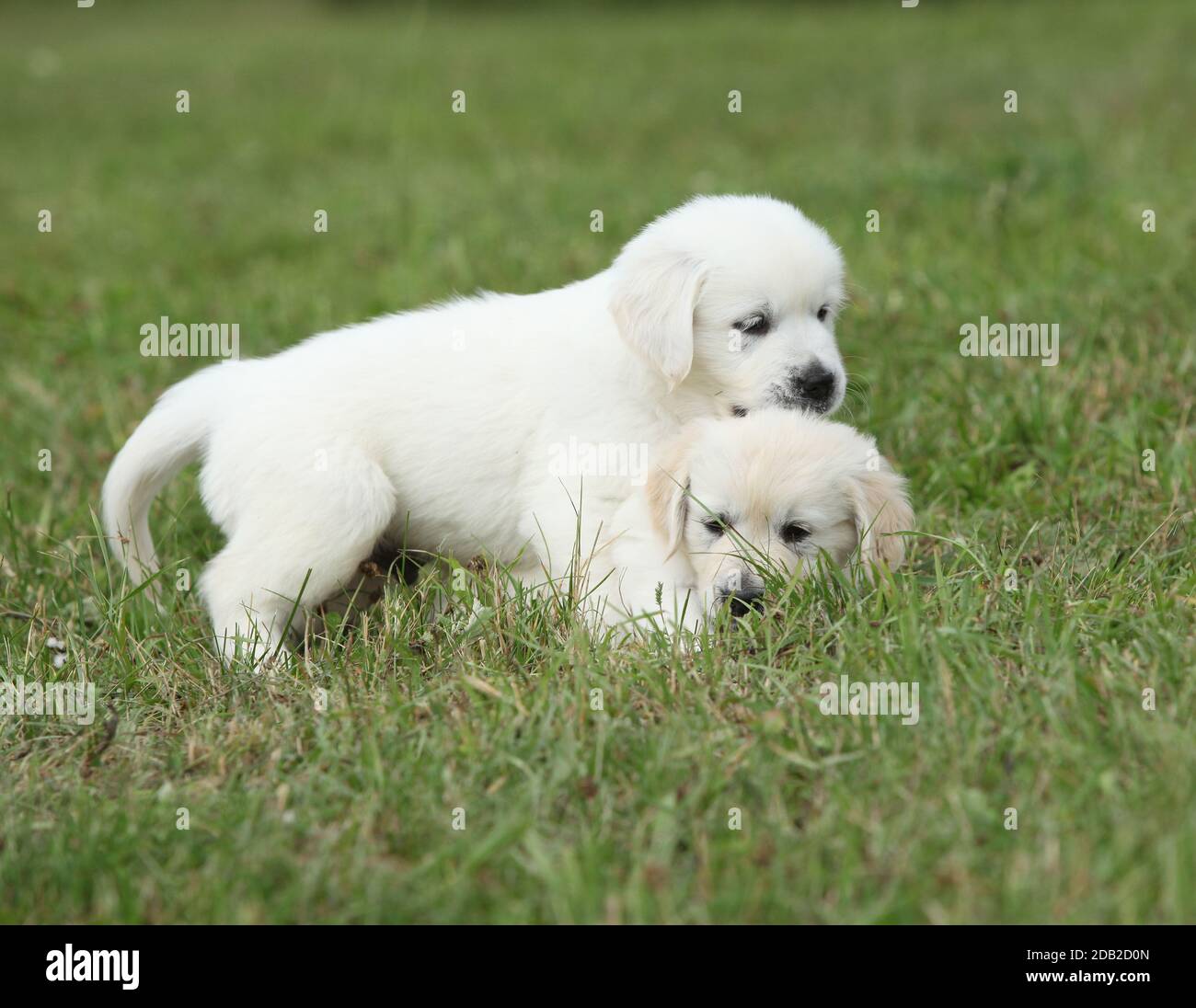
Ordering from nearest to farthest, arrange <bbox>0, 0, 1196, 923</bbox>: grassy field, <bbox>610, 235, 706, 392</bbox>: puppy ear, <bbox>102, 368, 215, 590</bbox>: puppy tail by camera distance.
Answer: <bbox>0, 0, 1196, 923</bbox>: grassy field, <bbox>610, 235, 706, 392</bbox>: puppy ear, <bbox>102, 368, 215, 590</bbox>: puppy tail

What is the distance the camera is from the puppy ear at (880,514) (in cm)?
332

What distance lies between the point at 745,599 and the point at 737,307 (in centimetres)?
84

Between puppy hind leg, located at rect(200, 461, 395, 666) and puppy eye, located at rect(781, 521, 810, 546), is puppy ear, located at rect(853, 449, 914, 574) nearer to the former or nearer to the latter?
puppy eye, located at rect(781, 521, 810, 546)

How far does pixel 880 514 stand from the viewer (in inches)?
132

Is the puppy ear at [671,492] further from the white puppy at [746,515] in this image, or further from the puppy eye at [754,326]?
the puppy eye at [754,326]

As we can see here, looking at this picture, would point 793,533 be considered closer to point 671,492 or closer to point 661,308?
point 671,492

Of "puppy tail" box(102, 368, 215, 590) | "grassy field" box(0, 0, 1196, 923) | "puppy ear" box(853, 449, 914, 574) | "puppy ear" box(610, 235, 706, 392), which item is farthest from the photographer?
"puppy tail" box(102, 368, 215, 590)

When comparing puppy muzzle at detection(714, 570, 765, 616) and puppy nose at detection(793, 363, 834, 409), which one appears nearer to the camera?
puppy muzzle at detection(714, 570, 765, 616)

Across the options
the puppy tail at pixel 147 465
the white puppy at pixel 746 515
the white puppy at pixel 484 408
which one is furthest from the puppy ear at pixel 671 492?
the puppy tail at pixel 147 465

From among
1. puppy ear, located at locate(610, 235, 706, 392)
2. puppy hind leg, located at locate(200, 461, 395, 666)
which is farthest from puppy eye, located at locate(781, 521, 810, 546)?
puppy hind leg, located at locate(200, 461, 395, 666)

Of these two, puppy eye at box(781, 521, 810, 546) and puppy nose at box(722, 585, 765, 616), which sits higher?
puppy eye at box(781, 521, 810, 546)

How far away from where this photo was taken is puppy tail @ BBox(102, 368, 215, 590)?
3748mm

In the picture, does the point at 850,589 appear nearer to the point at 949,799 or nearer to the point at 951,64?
the point at 949,799
